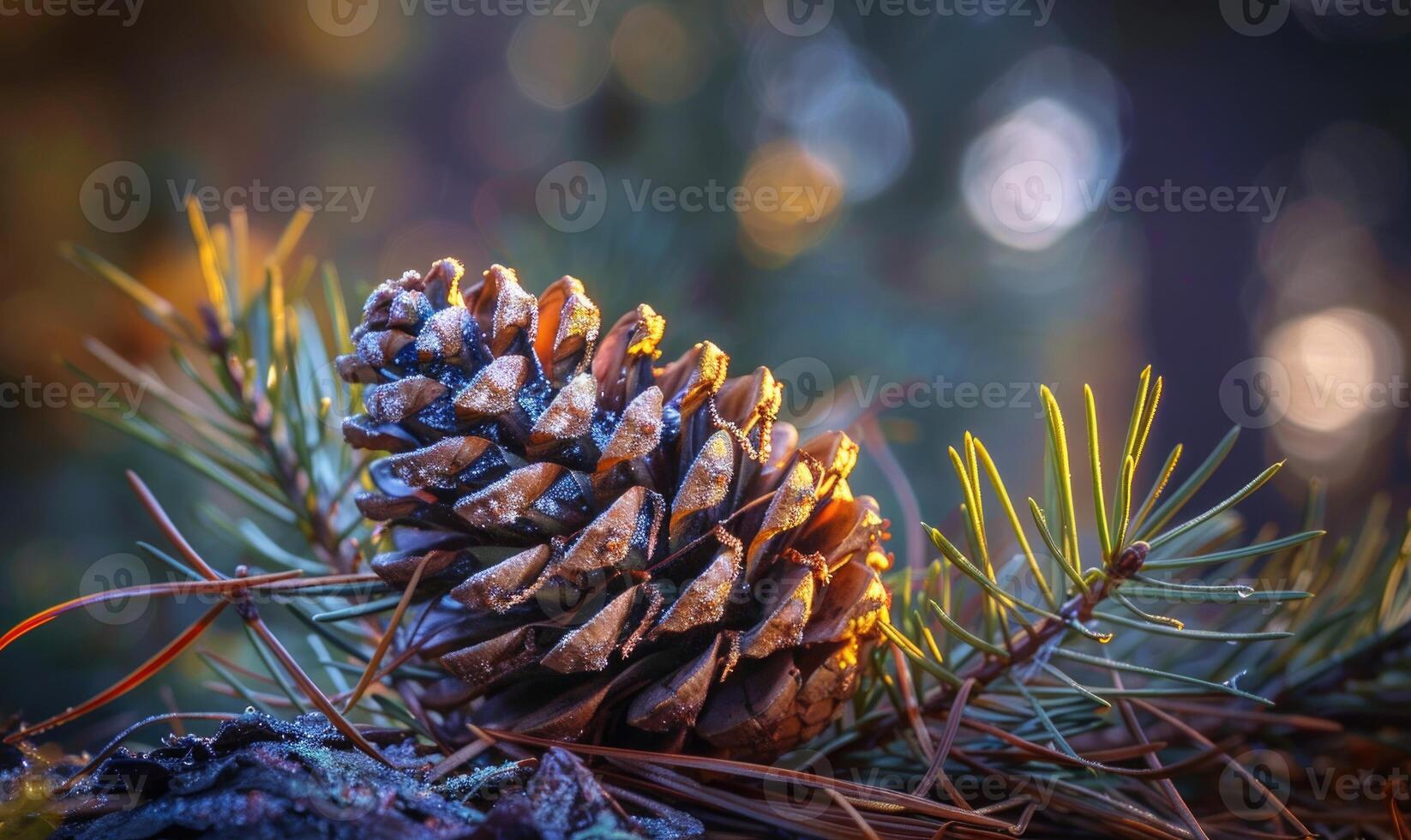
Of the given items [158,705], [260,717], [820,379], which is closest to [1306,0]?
[820,379]

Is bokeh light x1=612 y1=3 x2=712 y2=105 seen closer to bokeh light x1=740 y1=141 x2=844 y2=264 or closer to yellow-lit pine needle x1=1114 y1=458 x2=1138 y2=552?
bokeh light x1=740 y1=141 x2=844 y2=264

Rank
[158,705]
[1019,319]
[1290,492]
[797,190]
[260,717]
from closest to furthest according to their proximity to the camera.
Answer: [260,717] → [158,705] → [797,190] → [1019,319] → [1290,492]

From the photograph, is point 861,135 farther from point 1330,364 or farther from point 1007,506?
point 1330,364

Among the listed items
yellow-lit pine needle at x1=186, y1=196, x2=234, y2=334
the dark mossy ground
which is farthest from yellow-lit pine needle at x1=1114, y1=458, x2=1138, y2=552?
yellow-lit pine needle at x1=186, y1=196, x2=234, y2=334

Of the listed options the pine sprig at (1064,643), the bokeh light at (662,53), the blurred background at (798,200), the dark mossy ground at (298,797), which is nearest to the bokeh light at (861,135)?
the blurred background at (798,200)

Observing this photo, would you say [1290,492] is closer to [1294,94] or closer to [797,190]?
[1294,94]

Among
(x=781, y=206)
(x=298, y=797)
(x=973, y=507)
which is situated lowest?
→ (x=298, y=797)

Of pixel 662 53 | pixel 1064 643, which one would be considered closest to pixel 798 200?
pixel 662 53
